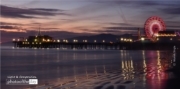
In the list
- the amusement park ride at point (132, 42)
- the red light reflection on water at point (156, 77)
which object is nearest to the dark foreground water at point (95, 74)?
the red light reflection on water at point (156, 77)

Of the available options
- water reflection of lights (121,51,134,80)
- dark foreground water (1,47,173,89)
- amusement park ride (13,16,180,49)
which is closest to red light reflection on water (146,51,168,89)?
dark foreground water (1,47,173,89)

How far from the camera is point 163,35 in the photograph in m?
135

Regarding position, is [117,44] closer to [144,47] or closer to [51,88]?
[144,47]

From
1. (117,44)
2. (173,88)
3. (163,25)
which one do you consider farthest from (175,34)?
(173,88)

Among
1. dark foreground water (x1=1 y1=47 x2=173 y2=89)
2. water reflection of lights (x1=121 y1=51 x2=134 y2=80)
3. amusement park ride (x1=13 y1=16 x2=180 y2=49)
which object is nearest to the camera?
dark foreground water (x1=1 y1=47 x2=173 y2=89)

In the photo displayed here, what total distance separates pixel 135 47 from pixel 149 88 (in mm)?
142653

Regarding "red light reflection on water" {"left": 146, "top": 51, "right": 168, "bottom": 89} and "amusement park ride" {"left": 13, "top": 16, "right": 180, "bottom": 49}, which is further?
"amusement park ride" {"left": 13, "top": 16, "right": 180, "bottom": 49}

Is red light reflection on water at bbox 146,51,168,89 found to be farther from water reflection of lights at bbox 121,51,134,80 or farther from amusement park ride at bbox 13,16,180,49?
amusement park ride at bbox 13,16,180,49

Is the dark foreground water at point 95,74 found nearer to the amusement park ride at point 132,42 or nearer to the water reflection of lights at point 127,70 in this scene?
the water reflection of lights at point 127,70

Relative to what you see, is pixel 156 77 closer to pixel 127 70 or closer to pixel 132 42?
pixel 127 70

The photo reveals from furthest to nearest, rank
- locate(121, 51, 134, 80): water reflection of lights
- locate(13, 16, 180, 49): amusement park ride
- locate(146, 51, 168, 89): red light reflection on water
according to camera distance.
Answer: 1. locate(13, 16, 180, 49): amusement park ride
2. locate(121, 51, 134, 80): water reflection of lights
3. locate(146, 51, 168, 89): red light reflection on water

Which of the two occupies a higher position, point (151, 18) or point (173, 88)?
point (151, 18)

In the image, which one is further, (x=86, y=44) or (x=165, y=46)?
(x=86, y=44)

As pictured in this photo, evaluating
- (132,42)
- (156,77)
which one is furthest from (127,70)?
(132,42)
